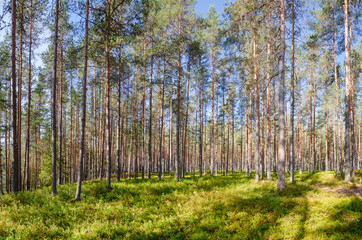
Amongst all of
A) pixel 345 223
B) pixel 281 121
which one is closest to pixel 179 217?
pixel 345 223

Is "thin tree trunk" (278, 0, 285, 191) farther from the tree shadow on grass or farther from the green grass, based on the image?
the tree shadow on grass

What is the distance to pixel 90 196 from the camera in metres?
9.27

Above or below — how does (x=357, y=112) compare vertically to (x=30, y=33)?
below

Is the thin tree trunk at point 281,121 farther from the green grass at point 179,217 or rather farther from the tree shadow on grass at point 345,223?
the tree shadow on grass at point 345,223

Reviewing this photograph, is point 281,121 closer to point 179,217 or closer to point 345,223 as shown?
point 345,223

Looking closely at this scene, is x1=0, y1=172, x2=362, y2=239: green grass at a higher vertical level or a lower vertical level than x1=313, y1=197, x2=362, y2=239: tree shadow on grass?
lower

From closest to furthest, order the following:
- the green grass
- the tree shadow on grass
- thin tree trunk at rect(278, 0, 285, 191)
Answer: the tree shadow on grass
the green grass
thin tree trunk at rect(278, 0, 285, 191)

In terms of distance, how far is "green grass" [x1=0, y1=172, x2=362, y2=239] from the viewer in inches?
230

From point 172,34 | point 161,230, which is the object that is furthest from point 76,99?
point 161,230

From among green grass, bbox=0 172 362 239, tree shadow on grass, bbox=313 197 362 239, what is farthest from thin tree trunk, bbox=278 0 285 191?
tree shadow on grass, bbox=313 197 362 239

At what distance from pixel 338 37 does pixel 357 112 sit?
25126 mm

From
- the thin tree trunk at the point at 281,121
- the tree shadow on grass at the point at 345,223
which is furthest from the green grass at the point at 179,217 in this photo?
the thin tree trunk at the point at 281,121

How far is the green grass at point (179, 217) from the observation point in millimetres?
5844

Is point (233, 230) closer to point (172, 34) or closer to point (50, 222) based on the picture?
point (50, 222)
